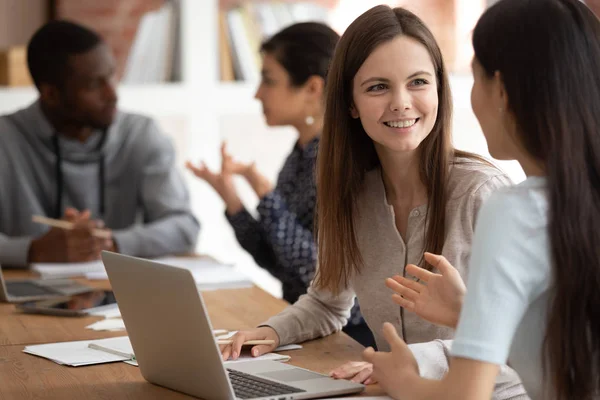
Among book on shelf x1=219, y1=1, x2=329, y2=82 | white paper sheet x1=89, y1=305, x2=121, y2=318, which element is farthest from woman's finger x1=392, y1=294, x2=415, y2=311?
book on shelf x1=219, y1=1, x2=329, y2=82

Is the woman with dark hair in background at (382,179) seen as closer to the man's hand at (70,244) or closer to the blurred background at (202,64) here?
the man's hand at (70,244)

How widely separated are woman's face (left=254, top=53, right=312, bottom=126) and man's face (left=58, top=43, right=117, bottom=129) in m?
0.53

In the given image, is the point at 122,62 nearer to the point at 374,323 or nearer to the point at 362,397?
the point at 374,323

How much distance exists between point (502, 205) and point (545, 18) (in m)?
0.24

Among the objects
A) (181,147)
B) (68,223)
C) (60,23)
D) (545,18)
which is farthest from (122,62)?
(545,18)

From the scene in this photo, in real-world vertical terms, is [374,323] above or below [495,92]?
below

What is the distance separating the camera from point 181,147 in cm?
398

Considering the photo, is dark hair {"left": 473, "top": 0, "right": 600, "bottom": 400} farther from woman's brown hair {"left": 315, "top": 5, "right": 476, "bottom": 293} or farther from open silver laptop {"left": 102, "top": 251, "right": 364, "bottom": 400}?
woman's brown hair {"left": 315, "top": 5, "right": 476, "bottom": 293}

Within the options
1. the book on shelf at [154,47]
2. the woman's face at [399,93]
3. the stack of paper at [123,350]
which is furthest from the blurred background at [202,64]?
the stack of paper at [123,350]

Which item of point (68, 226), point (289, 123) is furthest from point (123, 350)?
point (289, 123)

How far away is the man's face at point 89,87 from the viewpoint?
9.57 ft

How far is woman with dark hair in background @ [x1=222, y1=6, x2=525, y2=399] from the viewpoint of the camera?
5.37ft

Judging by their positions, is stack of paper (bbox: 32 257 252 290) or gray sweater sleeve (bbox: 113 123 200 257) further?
gray sweater sleeve (bbox: 113 123 200 257)

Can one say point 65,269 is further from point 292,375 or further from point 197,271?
point 292,375
